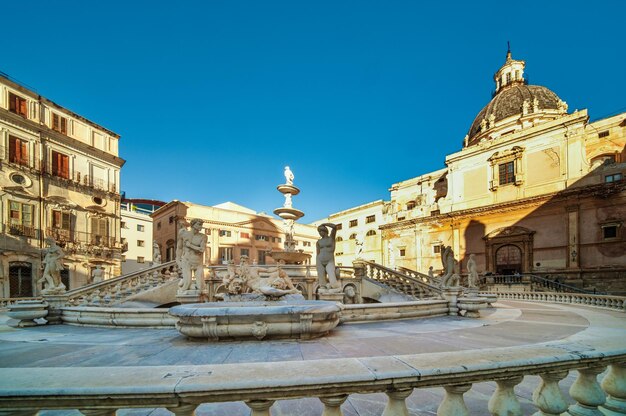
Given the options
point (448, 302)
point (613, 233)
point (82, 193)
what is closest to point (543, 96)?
point (613, 233)

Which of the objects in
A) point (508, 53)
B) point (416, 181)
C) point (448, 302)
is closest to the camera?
point (448, 302)

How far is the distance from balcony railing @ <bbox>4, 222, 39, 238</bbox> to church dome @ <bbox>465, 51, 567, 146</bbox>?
144ft

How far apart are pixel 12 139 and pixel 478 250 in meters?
39.9

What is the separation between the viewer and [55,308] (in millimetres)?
8680

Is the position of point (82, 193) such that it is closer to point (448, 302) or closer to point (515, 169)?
point (448, 302)

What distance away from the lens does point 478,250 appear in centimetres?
2850

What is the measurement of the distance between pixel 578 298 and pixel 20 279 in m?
33.6

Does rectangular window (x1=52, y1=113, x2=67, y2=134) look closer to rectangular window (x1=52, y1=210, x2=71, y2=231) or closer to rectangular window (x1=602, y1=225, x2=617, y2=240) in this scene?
rectangular window (x1=52, y1=210, x2=71, y2=231)

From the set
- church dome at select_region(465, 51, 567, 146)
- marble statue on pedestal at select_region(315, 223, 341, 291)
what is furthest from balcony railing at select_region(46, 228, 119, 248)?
church dome at select_region(465, 51, 567, 146)

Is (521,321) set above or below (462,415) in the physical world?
below

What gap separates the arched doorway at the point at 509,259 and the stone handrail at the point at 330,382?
28496 mm

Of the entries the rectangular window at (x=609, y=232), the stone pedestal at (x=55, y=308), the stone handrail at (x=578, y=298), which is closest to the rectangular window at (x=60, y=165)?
the stone pedestal at (x=55, y=308)

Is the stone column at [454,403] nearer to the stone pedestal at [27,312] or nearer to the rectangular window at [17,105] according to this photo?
the stone pedestal at [27,312]

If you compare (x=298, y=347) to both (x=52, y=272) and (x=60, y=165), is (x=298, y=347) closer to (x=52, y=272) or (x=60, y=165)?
(x=52, y=272)
